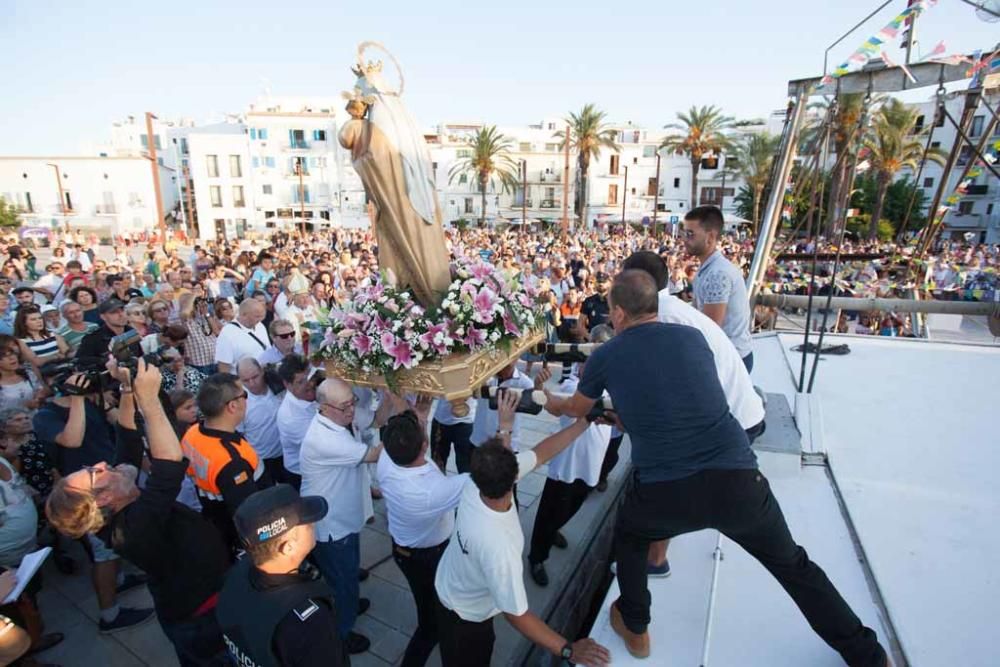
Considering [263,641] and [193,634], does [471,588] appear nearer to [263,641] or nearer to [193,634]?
[263,641]

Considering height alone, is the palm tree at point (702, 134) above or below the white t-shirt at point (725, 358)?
above

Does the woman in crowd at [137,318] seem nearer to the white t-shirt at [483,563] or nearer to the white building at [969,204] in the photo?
the white t-shirt at [483,563]

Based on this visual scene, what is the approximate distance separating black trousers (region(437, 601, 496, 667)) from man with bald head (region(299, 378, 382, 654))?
90 cm

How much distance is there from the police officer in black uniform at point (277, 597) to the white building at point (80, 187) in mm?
56223

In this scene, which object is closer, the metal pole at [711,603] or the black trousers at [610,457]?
the metal pole at [711,603]

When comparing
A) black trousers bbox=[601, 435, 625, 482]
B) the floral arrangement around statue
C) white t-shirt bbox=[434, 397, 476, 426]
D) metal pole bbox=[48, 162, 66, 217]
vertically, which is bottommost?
black trousers bbox=[601, 435, 625, 482]

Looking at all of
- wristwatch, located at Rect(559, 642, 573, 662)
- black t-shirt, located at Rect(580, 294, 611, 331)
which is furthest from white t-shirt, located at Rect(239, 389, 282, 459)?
black t-shirt, located at Rect(580, 294, 611, 331)

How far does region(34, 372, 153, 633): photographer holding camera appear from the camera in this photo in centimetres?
378

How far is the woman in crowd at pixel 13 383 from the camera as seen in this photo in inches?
179

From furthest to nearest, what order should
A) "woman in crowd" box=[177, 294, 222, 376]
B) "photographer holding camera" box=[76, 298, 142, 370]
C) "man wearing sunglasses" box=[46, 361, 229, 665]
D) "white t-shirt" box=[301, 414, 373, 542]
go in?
"woman in crowd" box=[177, 294, 222, 376], "photographer holding camera" box=[76, 298, 142, 370], "white t-shirt" box=[301, 414, 373, 542], "man wearing sunglasses" box=[46, 361, 229, 665]

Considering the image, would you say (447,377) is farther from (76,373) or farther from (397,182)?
(76,373)

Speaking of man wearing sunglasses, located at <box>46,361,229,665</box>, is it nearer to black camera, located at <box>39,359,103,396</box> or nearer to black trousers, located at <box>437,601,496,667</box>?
black camera, located at <box>39,359,103,396</box>

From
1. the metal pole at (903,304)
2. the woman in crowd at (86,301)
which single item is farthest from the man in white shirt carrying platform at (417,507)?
the woman in crowd at (86,301)

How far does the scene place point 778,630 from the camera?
258cm
